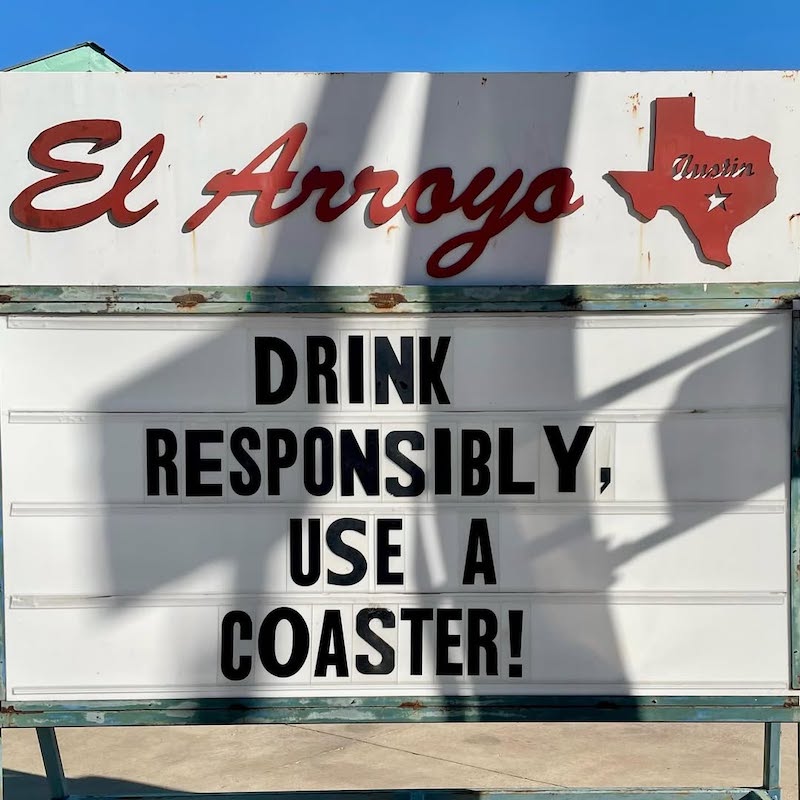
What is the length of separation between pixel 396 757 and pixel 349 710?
3.06m

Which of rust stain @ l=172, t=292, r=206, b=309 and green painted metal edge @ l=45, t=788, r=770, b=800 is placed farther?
green painted metal edge @ l=45, t=788, r=770, b=800

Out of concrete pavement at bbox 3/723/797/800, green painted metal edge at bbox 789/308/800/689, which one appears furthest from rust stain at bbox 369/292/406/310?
concrete pavement at bbox 3/723/797/800

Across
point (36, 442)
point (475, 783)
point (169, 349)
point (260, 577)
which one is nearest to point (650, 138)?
point (169, 349)

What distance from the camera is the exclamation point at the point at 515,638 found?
3982 millimetres

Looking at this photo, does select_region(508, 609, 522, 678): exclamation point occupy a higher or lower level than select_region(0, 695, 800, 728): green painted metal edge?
higher

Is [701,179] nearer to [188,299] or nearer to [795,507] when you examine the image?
[795,507]

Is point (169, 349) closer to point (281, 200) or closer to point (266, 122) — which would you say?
point (281, 200)

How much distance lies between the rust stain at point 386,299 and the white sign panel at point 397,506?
78 mm

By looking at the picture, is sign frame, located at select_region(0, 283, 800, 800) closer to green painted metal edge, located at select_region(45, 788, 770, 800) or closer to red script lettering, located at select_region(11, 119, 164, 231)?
red script lettering, located at select_region(11, 119, 164, 231)

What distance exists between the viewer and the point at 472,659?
13.0ft

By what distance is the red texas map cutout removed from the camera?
3885mm

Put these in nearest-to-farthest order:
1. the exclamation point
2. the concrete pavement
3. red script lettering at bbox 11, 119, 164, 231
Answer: red script lettering at bbox 11, 119, 164, 231, the exclamation point, the concrete pavement

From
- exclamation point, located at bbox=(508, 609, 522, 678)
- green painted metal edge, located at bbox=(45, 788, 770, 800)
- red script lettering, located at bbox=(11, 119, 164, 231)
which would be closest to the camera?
red script lettering, located at bbox=(11, 119, 164, 231)

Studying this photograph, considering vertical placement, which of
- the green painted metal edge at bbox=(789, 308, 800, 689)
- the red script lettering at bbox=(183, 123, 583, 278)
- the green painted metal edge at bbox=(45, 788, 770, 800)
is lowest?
the green painted metal edge at bbox=(45, 788, 770, 800)
